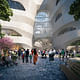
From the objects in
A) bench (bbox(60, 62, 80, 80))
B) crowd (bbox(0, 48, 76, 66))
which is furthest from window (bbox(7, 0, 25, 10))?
bench (bbox(60, 62, 80, 80))

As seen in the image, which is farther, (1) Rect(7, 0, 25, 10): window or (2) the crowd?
(1) Rect(7, 0, 25, 10): window

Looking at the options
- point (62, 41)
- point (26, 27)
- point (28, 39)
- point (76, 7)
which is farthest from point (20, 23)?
point (76, 7)

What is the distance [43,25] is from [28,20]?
459 inches

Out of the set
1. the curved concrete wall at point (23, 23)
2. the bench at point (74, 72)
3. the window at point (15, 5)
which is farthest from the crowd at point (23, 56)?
the window at point (15, 5)

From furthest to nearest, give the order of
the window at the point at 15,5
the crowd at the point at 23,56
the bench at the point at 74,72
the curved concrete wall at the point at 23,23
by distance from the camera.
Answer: the window at the point at 15,5 → the curved concrete wall at the point at 23,23 → the crowd at the point at 23,56 → the bench at the point at 74,72

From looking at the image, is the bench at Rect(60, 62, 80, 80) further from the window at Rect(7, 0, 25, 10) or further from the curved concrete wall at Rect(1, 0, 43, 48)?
the window at Rect(7, 0, 25, 10)

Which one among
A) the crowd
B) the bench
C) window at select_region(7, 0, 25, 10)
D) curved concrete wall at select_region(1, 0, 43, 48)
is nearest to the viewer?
the bench

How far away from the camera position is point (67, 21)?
→ 88.6 feet

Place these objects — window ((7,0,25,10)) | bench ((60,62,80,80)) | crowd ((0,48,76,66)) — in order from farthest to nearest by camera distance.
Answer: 1. window ((7,0,25,10))
2. crowd ((0,48,76,66))
3. bench ((60,62,80,80))

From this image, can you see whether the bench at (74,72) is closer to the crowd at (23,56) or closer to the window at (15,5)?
the crowd at (23,56)

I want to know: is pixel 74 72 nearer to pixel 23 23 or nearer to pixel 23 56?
pixel 23 56

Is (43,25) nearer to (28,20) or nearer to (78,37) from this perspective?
(28,20)

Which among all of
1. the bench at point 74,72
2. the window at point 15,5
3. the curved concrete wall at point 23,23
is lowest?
the bench at point 74,72

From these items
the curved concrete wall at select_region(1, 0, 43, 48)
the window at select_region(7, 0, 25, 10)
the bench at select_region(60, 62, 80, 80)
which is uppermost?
the window at select_region(7, 0, 25, 10)
